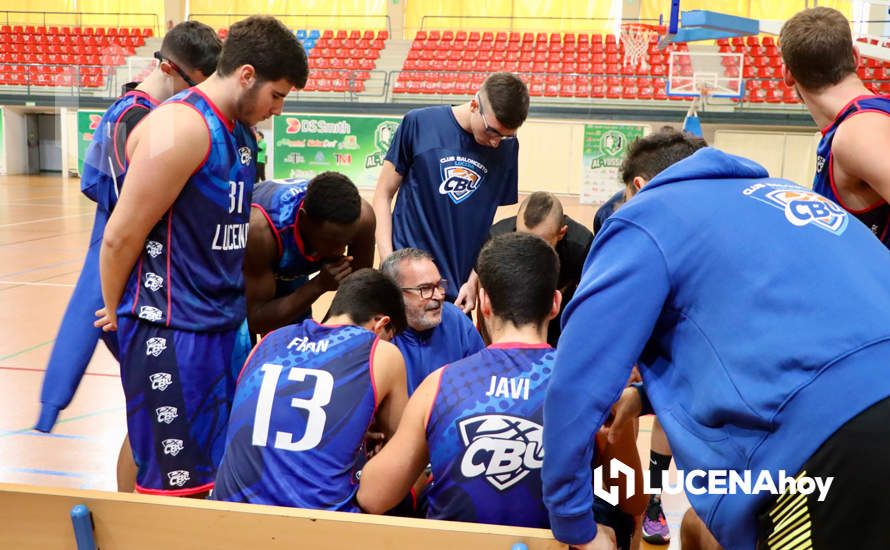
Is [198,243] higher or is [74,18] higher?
[74,18]

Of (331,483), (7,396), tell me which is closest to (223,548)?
(331,483)

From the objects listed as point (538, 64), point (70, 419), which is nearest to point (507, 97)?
point (70, 419)

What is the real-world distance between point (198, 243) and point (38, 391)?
312 centimetres

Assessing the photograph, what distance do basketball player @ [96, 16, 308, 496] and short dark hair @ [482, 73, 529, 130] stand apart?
935mm

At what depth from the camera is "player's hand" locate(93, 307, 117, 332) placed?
236 cm

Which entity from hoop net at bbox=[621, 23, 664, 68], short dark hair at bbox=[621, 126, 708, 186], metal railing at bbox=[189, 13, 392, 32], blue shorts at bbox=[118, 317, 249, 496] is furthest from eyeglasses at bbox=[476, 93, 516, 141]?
metal railing at bbox=[189, 13, 392, 32]

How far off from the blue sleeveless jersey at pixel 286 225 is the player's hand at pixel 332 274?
9 centimetres

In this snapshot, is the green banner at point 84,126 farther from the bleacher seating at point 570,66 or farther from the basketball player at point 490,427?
the basketball player at point 490,427

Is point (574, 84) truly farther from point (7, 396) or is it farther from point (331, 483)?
point (331, 483)

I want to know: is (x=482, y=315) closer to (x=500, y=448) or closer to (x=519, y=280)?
(x=519, y=280)

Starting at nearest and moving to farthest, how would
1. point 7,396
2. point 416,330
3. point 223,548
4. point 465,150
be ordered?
point 223,548, point 416,330, point 465,150, point 7,396

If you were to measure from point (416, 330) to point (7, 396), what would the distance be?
3.12 metres

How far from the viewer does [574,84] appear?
19.2 meters

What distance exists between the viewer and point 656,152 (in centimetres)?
201
